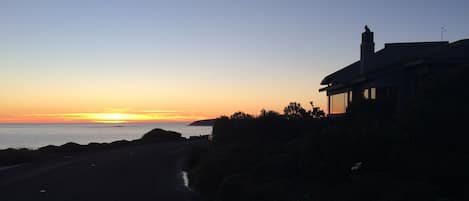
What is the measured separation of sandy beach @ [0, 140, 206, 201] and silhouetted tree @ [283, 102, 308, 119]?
5199 millimetres

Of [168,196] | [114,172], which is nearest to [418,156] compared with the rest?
[168,196]

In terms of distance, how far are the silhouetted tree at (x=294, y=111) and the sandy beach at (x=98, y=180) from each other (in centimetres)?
520

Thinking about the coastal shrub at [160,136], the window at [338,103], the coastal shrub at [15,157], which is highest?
the window at [338,103]

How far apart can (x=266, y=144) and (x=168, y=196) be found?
5.41m

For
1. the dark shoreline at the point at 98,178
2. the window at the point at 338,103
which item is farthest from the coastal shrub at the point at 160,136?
the window at the point at 338,103

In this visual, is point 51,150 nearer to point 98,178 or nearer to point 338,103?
point 338,103

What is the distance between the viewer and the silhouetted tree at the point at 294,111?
1136 inches

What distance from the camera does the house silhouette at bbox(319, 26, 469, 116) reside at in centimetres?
2492

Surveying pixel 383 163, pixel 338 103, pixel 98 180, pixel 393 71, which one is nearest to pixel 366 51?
pixel 338 103

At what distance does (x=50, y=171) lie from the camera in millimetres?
31047

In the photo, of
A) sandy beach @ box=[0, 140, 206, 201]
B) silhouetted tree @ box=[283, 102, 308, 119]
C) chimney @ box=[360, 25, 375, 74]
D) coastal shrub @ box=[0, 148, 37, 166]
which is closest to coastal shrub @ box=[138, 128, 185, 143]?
coastal shrub @ box=[0, 148, 37, 166]

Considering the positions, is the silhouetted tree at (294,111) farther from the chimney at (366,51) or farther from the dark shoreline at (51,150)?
the dark shoreline at (51,150)

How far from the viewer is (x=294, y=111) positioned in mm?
29312

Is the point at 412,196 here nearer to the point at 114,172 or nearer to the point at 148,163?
the point at 114,172
